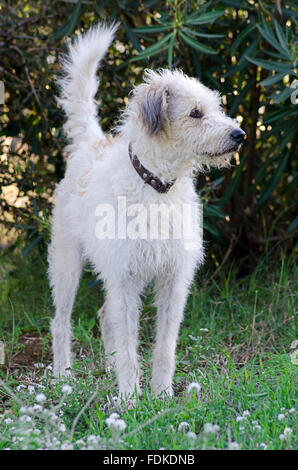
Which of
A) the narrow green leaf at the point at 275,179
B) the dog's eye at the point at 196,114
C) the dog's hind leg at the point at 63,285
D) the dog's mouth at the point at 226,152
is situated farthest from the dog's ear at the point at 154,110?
the narrow green leaf at the point at 275,179

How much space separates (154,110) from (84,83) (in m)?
1.14

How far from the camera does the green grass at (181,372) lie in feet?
9.43

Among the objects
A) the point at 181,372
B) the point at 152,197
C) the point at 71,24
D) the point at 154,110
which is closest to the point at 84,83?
the point at 71,24

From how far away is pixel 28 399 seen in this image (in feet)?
11.6

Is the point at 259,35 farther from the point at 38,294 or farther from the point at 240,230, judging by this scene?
the point at 38,294

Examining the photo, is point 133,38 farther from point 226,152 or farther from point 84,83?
point 226,152

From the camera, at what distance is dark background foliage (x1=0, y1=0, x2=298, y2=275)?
5.02m

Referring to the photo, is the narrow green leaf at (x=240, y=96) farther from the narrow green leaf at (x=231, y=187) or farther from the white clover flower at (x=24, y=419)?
the white clover flower at (x=24, y=419)

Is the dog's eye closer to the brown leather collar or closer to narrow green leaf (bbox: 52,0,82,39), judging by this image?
the brown leather collar

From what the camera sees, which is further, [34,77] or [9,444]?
[34,77]

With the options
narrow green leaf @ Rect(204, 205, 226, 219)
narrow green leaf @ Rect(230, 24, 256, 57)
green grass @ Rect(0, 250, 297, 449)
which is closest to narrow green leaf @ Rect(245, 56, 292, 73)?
narrow green leaf @ Rect(230, 24, 256, 57)
